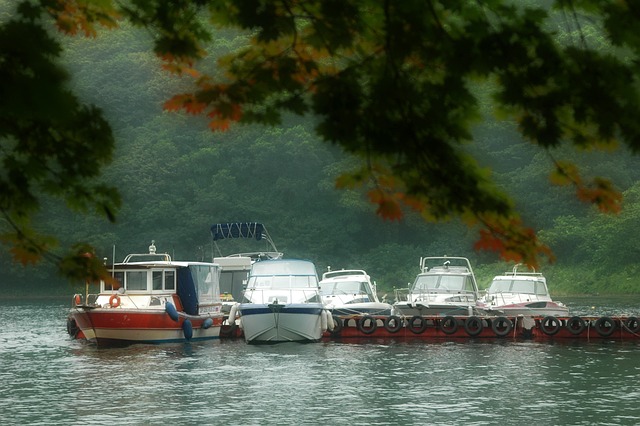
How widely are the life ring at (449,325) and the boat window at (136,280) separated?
1035 centimetres

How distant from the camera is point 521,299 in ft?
152

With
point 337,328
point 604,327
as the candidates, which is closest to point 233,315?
point 337,328

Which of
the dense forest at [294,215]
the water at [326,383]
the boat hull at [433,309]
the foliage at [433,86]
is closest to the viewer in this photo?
the foliage at [433,86]

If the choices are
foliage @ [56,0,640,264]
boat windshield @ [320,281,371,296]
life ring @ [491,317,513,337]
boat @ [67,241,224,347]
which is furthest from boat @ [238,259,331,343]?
foliage @ [56,0,640,264]

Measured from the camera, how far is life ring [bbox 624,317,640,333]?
4088 centimetres

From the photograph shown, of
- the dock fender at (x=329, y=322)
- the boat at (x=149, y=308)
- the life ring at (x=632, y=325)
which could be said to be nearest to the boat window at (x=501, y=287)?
the life ring at (x=632, y=325)

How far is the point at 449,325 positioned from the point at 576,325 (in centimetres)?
432

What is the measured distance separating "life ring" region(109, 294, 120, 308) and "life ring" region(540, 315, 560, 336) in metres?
14.5

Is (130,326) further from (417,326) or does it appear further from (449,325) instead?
(449,325)

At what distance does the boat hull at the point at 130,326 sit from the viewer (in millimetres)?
39406

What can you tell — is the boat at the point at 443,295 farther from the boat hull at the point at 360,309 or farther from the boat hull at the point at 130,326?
the boat hull at the point at 130,326

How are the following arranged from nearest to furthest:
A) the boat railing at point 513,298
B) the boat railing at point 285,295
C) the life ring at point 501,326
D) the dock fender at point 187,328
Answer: the boat railing at point 285,295 < the dock fender at point 187,328 < the life ring at point 501,326 < the boat railing at point 513,298

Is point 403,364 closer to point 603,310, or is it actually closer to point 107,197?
point 107,197

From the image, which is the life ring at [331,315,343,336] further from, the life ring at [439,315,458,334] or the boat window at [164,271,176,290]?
the boat window at [164,271,176,290]
